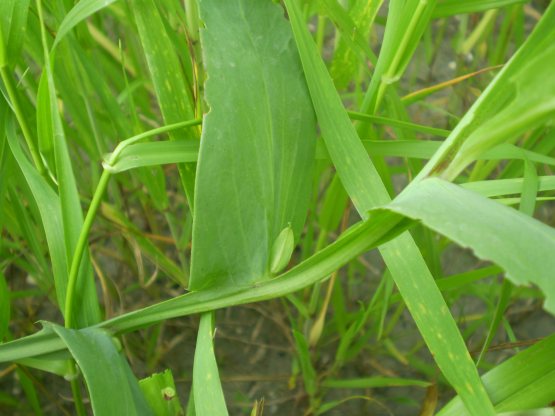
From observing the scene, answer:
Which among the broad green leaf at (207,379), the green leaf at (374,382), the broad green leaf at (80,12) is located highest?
the broad green leaf at (80,12)

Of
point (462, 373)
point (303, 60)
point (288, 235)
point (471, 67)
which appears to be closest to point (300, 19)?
point (303, 60)

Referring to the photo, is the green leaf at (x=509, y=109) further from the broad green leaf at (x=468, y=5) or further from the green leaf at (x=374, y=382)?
the green leaf at (x=374, y=382)

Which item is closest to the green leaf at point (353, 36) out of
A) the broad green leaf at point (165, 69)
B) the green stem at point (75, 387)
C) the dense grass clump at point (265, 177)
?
the dense grass clump at point (265, 177)

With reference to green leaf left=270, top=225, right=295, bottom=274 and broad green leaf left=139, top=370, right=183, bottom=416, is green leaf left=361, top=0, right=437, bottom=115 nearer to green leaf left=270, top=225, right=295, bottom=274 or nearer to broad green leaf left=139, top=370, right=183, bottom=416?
green leaf left=270, top=225, right=295, bottom=274

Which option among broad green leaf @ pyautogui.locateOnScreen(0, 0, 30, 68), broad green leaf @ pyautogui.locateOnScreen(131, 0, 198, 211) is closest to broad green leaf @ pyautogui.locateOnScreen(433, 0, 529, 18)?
broad green leaf @ pyautogui.locateOnScreen(131, 0, 198, 211)

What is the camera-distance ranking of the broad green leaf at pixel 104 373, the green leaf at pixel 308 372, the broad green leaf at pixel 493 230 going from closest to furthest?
the broad green leaf at pixel 493 230, the broad green leaf at pixel 104 373, the green leaf at pixel 308 372

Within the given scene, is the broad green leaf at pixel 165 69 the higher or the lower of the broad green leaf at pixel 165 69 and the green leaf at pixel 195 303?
Result: the higher
